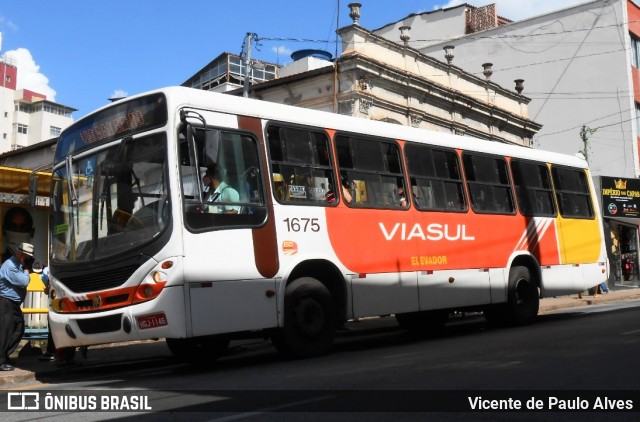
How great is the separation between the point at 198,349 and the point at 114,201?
9.34ft

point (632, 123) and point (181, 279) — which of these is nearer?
point (181, 279)

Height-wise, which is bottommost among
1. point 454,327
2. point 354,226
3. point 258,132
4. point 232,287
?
point 454,327

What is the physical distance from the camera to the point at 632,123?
38.6 metres

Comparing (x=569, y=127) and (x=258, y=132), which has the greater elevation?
(x=569, y=127)

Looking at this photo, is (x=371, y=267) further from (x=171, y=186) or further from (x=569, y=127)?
(x=569, y=127)

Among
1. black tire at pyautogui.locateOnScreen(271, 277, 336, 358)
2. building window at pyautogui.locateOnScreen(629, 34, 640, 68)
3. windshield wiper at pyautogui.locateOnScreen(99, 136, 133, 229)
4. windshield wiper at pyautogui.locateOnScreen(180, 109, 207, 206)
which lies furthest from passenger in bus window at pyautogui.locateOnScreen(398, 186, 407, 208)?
building window at pyautogui.locateOnScreen(629, 34, 640, 68)

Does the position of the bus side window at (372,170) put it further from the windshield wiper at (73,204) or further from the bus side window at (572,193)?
the bus side window at (572,193)

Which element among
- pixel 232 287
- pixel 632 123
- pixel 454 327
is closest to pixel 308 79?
pixel 454 327

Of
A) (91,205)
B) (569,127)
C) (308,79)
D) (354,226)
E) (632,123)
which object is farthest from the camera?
(569,127)

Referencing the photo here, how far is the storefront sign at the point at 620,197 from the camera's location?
33.4 meters

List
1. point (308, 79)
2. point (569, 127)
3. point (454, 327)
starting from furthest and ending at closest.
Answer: point (569, 127) < point (308, 79) < point (454, 327)

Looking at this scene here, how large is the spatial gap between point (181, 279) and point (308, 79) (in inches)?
655

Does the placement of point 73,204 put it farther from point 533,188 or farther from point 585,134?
point 585,134

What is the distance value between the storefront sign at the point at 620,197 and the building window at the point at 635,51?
8.52m
